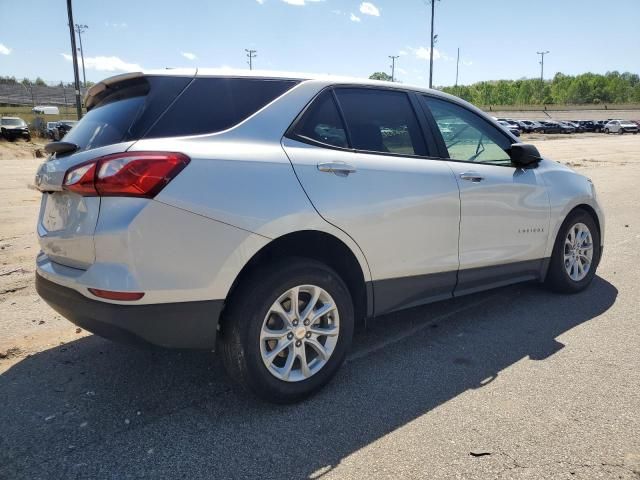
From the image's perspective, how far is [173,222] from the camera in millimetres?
2541

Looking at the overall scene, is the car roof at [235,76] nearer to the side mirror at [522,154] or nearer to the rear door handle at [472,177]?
the rear door handle at [472,177]

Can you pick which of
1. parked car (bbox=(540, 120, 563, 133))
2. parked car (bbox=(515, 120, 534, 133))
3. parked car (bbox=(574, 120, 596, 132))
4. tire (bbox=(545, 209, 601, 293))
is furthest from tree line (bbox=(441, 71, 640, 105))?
tire (bbox=(545, 209, 601, 293))

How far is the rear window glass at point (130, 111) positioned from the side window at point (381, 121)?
3.44 ft

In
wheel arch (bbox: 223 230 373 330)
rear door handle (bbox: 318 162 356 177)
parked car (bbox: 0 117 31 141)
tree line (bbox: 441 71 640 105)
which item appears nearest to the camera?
wheel arch (bbox: 223 230 373 330)

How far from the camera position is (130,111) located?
9.28 feet

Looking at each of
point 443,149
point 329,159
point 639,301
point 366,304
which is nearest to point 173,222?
point 329,159

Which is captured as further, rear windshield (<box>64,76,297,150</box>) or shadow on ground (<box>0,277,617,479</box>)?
rear windshield (<box>64,76,297,150</box>)

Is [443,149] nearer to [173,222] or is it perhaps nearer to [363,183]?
[363,183]

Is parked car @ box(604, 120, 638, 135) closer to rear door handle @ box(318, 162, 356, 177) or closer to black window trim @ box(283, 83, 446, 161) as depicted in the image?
black window trim @ box(283, 83, 446, 161)

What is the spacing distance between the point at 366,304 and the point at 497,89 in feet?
460

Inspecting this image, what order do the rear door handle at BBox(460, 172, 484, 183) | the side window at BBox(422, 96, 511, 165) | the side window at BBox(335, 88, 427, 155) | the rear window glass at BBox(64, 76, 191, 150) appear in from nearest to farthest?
the rear window glass at BBox(64, 76, 191, 150), the side window at BBox(335, 88, 427, 155), the rear door handle at BBox(460, 172, 484, 183), the side window at BBox(422, 96, 511, 165)

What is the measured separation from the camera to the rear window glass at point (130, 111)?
8.93ft

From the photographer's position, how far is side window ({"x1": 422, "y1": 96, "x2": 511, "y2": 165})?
3910 mm

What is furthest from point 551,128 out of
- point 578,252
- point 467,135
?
point 467,135
